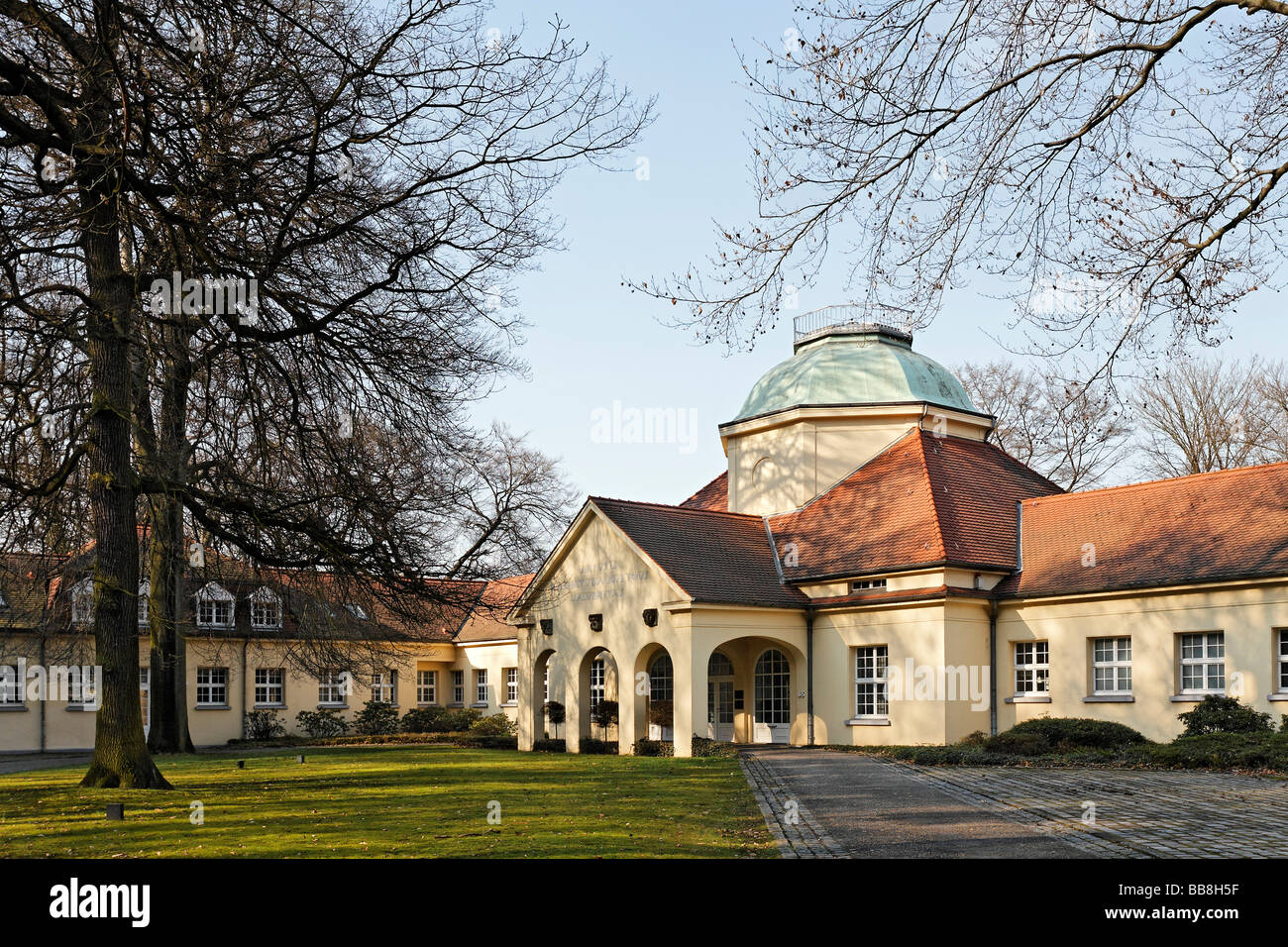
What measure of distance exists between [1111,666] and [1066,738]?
3.38 m

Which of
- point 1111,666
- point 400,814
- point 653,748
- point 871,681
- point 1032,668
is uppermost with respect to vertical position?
point 1111,666

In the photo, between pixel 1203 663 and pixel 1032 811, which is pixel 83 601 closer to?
pixel 1032 811

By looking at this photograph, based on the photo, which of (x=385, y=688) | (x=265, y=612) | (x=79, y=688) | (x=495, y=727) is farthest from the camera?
(x=385, y=688)

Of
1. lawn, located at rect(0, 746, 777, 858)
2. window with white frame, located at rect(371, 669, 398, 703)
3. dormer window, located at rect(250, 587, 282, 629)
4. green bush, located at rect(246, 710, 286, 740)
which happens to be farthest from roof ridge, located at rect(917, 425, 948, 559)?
green bush, located at rect(246, 710, 286, 740)

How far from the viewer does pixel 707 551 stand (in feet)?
97.0

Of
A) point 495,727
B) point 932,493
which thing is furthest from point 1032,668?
point 495,727

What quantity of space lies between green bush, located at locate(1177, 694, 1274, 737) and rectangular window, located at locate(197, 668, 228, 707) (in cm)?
3244

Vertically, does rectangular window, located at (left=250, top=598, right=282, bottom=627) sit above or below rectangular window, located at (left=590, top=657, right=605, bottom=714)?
above

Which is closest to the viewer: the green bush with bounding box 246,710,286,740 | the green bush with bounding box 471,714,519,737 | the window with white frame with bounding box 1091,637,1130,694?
the window with white frame with bounding box 1091,637,1130,694

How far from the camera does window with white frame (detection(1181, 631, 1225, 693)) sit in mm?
23391

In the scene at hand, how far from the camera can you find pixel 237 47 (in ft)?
39.2

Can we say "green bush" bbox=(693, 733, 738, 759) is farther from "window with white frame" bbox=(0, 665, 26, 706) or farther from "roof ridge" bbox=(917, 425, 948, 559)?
"window with white frame" bbox=(0, 665, 26, 706)

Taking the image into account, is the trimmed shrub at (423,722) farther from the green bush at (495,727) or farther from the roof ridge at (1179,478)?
the roof ridge at (1179,478)
